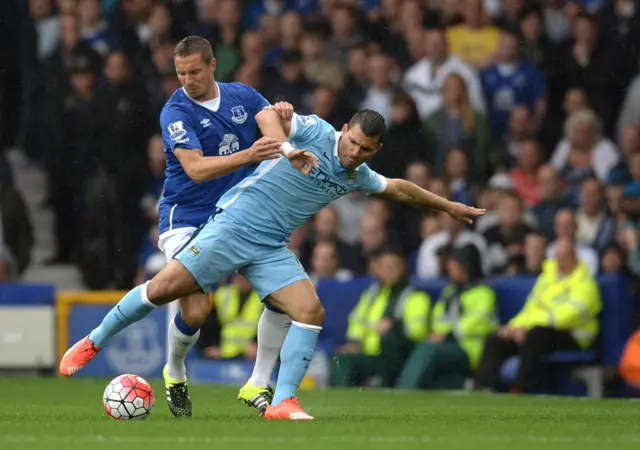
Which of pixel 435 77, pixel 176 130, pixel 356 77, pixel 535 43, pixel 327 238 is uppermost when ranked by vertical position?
pixel 176 130

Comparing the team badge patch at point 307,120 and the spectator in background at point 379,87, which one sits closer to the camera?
the team badge patch at point 307,120

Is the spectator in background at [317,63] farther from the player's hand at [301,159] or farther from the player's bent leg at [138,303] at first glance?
the player's hand at [301,159]

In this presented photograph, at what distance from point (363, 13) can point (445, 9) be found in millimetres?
968

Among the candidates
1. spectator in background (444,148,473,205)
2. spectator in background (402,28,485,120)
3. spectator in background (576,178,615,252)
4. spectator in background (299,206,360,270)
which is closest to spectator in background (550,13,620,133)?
spectator in background (402,28,485,120)

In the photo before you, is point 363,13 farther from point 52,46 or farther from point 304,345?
point 304,345

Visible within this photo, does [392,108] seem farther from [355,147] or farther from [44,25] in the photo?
[355,147]

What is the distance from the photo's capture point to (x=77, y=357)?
10.4 m

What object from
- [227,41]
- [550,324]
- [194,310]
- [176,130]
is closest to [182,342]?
[194,310]

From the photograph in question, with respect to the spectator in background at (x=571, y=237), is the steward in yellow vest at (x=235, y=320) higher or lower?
lower

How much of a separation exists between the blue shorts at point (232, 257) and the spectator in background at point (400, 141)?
7354mm

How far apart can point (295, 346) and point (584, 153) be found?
24.8 ft

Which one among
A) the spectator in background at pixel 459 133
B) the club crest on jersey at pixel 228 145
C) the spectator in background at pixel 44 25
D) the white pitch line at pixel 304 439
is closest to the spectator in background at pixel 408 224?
the spectator in background at pixel 459 133

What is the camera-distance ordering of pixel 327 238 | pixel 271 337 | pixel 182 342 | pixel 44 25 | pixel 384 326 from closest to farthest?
pixel 182 342
pixel 271 337
pixel 384 326
pixel 327 238
pixel 44 25

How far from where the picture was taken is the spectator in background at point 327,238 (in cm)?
1678
